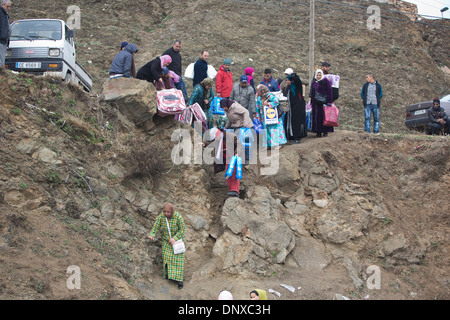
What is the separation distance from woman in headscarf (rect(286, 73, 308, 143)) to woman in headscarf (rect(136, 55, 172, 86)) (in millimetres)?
3170

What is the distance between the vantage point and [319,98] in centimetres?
1271

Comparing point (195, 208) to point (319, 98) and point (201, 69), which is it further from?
point (319, 98)

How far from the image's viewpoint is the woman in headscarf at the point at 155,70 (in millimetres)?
11469

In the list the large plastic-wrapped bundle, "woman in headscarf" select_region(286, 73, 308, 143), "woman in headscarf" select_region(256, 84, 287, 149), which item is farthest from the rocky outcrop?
"woman in headscarf" select_region(286, 73, 308, 143)

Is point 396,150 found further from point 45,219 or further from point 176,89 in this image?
point 45,219

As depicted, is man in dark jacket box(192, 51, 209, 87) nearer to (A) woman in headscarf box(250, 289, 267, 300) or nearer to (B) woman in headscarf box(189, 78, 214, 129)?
(B) woman in headscarf box(189, 78, 214, 129)

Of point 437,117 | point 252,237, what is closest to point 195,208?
point 252,237

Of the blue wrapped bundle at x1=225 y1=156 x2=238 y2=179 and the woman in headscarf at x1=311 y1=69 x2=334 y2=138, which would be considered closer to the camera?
the blue wrapped bundle at x1=225 y1=156 x2=238 y2=179

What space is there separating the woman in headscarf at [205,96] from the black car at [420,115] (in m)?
7.37

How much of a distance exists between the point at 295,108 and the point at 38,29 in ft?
22.2

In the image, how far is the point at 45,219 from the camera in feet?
27.0

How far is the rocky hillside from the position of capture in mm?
8070

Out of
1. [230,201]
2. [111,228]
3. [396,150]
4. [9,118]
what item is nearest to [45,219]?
[111,228]

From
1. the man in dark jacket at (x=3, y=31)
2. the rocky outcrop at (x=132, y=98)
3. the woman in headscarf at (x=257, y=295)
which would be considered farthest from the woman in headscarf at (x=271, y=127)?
the man in dark jacket at (x=3, y=31)
